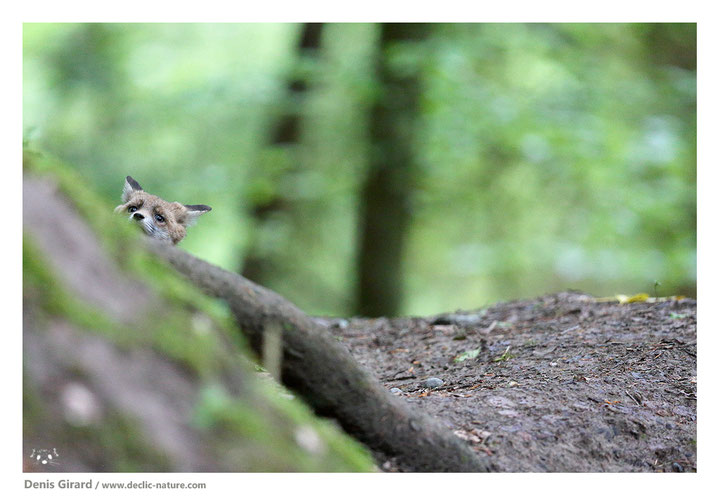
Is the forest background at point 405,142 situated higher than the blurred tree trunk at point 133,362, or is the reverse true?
the forest background at point 405,142

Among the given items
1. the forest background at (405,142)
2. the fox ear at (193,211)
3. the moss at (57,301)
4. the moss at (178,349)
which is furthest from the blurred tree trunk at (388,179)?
the moss at (57,301)

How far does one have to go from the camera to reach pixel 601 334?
4.45 meters

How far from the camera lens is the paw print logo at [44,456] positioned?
6.75 feet

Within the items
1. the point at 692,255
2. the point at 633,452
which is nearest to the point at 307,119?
the point at 692,255

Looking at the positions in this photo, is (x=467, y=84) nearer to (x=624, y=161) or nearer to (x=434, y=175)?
(x=434, y=175)

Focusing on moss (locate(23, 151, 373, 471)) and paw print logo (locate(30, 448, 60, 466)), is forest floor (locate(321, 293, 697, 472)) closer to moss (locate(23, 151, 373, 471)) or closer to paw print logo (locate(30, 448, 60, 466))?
moss (locate(23, 151, 373, 471))

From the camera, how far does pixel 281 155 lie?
10.7 m

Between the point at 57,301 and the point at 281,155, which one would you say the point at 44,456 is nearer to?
the point at 57,301

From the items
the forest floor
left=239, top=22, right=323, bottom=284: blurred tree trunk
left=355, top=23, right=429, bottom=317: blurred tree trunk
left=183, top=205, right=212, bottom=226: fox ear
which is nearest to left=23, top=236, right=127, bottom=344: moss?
the forest floor

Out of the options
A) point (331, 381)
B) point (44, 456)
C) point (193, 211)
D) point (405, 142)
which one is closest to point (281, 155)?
point (405, 142)

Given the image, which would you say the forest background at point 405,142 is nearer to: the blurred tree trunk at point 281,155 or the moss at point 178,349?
the blurred tree trunk at point 281,155

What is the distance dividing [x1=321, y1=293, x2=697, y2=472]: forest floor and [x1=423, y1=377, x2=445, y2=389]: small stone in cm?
1

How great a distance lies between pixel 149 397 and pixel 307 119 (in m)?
10.0

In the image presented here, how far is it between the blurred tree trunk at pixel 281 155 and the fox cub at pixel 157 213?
4732mm
